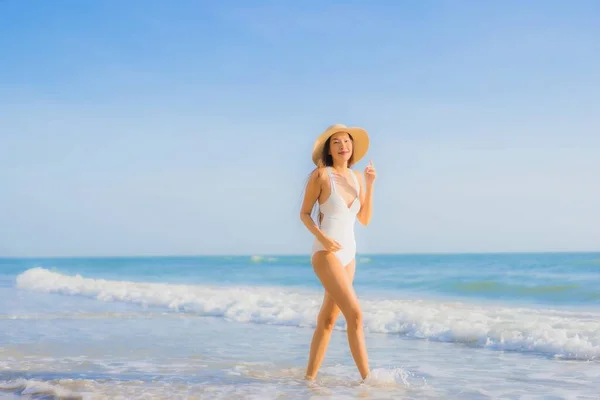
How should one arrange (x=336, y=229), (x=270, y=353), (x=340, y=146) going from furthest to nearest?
(x=270, y=353) < (x=340, y=146) < (x=336, y=229)

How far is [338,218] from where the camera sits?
4.88 metres

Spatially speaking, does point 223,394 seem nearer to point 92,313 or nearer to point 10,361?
point 10,361

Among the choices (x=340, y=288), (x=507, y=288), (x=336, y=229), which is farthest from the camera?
(x=507, y=288)

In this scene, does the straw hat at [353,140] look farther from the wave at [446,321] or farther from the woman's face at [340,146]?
the wave at [446,321]

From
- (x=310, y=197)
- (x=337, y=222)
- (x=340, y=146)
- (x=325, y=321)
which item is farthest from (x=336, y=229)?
(x=325, y=321)

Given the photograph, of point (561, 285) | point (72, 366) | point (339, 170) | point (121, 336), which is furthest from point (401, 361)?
point (561, 285)

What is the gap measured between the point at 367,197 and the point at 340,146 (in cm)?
44

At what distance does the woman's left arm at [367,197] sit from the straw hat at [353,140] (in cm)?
19

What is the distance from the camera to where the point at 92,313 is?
37.3 ft

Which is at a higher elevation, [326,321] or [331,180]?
[331,180]

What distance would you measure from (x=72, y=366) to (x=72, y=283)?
14116 millimetres

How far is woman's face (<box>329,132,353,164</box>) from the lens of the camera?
4977mm

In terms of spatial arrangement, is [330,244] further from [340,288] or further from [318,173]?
[318,173]

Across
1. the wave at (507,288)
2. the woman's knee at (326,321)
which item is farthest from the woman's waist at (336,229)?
the wave at (507,288)
